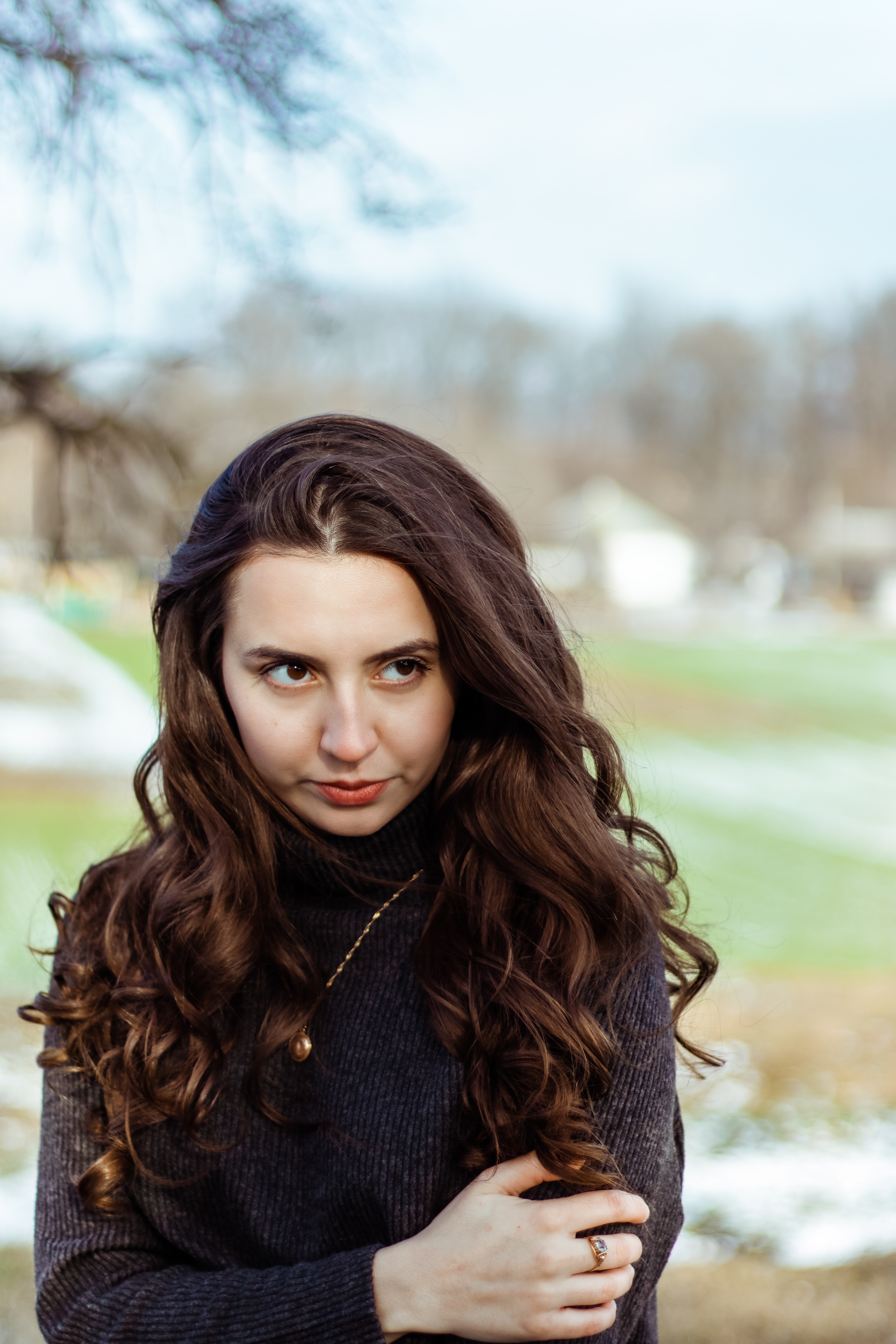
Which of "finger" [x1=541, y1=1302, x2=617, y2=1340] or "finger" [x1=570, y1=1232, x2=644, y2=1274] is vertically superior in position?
"finger" [x1=570, y1=1232, x2=644, y2=1274]

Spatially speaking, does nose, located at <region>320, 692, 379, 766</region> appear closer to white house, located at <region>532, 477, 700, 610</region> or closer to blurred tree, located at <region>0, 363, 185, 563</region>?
blurred tree, located at <region>0, 363, 185, 563</region>

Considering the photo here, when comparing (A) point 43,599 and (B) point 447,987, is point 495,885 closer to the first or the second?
(B) point 447,987

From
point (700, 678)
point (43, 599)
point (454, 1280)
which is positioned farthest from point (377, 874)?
point (700, 678)

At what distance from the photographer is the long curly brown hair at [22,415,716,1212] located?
4.33 feet

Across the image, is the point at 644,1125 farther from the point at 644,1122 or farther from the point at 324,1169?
the point at 324,1169

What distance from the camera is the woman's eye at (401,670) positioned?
52.6 inches

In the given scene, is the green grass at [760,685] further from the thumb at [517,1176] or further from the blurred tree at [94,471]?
the thumb at [517,1176]

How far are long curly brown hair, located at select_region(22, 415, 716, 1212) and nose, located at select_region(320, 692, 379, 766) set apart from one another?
146mm

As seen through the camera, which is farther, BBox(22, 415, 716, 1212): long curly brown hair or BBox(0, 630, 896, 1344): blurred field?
BBox(0, 630, 896, 1344): blurred field

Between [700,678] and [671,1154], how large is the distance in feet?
53.8

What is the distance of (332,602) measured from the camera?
4.24ft

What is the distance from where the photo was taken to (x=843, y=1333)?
10.4ft

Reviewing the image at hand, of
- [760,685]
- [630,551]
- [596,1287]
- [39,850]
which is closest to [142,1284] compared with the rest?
[596,1287]

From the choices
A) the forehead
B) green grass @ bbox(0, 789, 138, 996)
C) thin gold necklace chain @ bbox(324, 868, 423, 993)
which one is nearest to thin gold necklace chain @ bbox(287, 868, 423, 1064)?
thin gold necklace chain @ bbox(324, 868, 423, 993)
